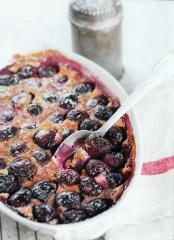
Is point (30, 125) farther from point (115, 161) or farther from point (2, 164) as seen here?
point (115, 161)

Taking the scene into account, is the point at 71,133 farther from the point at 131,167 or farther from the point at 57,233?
the point at 57,233

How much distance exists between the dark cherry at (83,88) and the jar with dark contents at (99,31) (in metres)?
0.25

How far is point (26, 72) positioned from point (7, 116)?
22 centimetres

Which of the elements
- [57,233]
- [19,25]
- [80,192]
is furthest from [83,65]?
[57,233]

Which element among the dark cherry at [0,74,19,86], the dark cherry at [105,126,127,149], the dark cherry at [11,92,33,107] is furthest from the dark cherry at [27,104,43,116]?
the dark cherry at [105,126,127,149]

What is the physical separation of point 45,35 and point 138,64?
43 centimetres

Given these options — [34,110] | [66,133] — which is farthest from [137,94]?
[34,110]

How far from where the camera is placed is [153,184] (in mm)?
2102

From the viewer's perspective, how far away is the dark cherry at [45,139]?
2004mm

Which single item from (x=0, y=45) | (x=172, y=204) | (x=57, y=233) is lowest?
(x=172, y=204)

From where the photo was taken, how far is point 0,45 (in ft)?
7.67

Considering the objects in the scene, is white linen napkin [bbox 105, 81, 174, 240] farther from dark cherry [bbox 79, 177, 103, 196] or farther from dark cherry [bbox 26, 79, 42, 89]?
dark cherry [bbox 26, 79, 42, 89]

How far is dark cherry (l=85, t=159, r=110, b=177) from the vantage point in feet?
6.24

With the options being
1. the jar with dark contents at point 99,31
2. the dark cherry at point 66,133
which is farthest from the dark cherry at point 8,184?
the jar with dark contents at point 99,31
